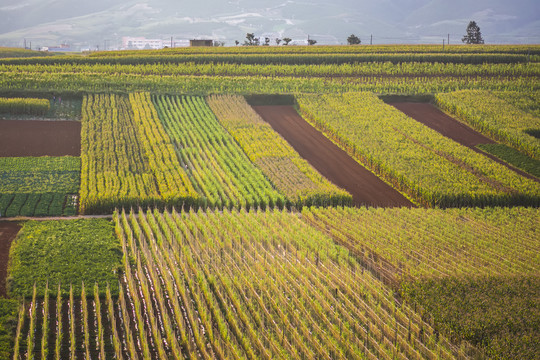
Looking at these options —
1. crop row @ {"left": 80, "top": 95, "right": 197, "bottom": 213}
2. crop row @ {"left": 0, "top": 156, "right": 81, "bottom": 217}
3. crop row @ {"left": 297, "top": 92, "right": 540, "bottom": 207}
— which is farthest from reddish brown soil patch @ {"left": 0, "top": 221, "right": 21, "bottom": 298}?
crop row @ {"left": 297, "top": 92, "right": 540, "bottom": 207}

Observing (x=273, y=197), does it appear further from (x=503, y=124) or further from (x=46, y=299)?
(x=503, y=124)

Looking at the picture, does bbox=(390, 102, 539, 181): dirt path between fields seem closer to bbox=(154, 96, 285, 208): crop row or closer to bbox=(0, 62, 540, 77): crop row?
bbox=(0, 62, 540, 77): crop row

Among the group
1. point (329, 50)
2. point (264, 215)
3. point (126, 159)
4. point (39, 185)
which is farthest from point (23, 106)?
point (329, 50)

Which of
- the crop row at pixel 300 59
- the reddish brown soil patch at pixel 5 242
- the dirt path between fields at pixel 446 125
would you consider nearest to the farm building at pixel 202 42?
the crop row at pixel 300 59

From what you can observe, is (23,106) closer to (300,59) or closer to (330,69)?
(330,69)

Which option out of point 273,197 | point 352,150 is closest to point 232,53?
point 352,150

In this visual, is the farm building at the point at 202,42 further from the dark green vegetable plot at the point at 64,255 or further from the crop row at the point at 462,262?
the dark green vegetable plot at the point at 64,255
